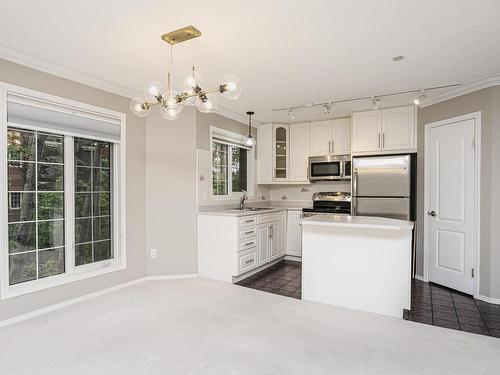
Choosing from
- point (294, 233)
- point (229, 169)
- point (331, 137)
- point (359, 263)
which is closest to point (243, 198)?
point (229, 169)

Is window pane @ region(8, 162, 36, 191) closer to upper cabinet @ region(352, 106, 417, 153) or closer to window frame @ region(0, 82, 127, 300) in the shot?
window frame @ region(0, 82, 127, 300)

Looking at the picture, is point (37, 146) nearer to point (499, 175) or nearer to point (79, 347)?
point (79, 347)

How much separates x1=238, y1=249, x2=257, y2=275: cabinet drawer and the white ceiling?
222 centimetres

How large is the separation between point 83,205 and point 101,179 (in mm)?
371

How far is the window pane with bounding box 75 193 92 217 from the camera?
335 centimetres

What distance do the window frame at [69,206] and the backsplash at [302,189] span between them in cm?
311

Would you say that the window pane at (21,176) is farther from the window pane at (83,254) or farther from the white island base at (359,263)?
the white island base at (359,263)

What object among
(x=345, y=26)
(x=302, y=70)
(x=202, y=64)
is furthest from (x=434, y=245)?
(x=202, y=64)

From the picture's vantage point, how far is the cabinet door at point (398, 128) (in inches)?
169

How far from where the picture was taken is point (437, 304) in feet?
10.8

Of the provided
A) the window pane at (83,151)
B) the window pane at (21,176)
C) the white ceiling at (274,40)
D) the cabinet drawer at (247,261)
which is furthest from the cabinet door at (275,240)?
the window pane at (21,176)

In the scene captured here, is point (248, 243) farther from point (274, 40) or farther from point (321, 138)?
point (274, 40)

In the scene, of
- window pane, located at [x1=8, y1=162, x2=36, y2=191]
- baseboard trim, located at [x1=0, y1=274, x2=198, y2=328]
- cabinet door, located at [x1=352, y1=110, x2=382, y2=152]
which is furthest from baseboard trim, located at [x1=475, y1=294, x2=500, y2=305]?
window pane, located at [x1=8, y1=162, x2=36, y2=191]

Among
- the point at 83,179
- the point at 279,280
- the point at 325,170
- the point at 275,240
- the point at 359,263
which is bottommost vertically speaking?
the point at 279,280
